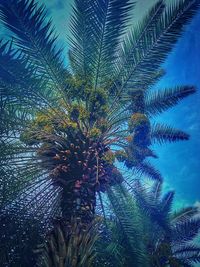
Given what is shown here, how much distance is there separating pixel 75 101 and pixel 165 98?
10.6ft

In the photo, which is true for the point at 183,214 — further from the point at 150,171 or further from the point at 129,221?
the point at 129,221

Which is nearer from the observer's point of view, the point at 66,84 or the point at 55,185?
the point at 55,185

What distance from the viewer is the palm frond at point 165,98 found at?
10.5 meters

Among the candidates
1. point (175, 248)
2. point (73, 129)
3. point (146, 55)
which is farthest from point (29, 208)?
point (175, 248)

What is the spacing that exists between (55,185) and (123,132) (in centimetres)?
257

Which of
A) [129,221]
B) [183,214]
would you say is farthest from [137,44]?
[183,214]

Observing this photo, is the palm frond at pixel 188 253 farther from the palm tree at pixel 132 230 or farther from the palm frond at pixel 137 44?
the palm frond at pixel 137 44

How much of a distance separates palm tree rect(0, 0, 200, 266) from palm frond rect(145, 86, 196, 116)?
1553 mm

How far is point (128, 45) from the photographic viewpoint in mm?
8977

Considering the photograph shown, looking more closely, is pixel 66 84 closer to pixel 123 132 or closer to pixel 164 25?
pixel 123 132

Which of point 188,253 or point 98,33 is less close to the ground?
point 98,33

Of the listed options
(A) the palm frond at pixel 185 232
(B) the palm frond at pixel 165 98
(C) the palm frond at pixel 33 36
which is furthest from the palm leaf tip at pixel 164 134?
(A) the palm frond at pixel 185 232

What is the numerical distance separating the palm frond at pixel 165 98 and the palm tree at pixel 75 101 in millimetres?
1553

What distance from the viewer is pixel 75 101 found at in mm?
9383
